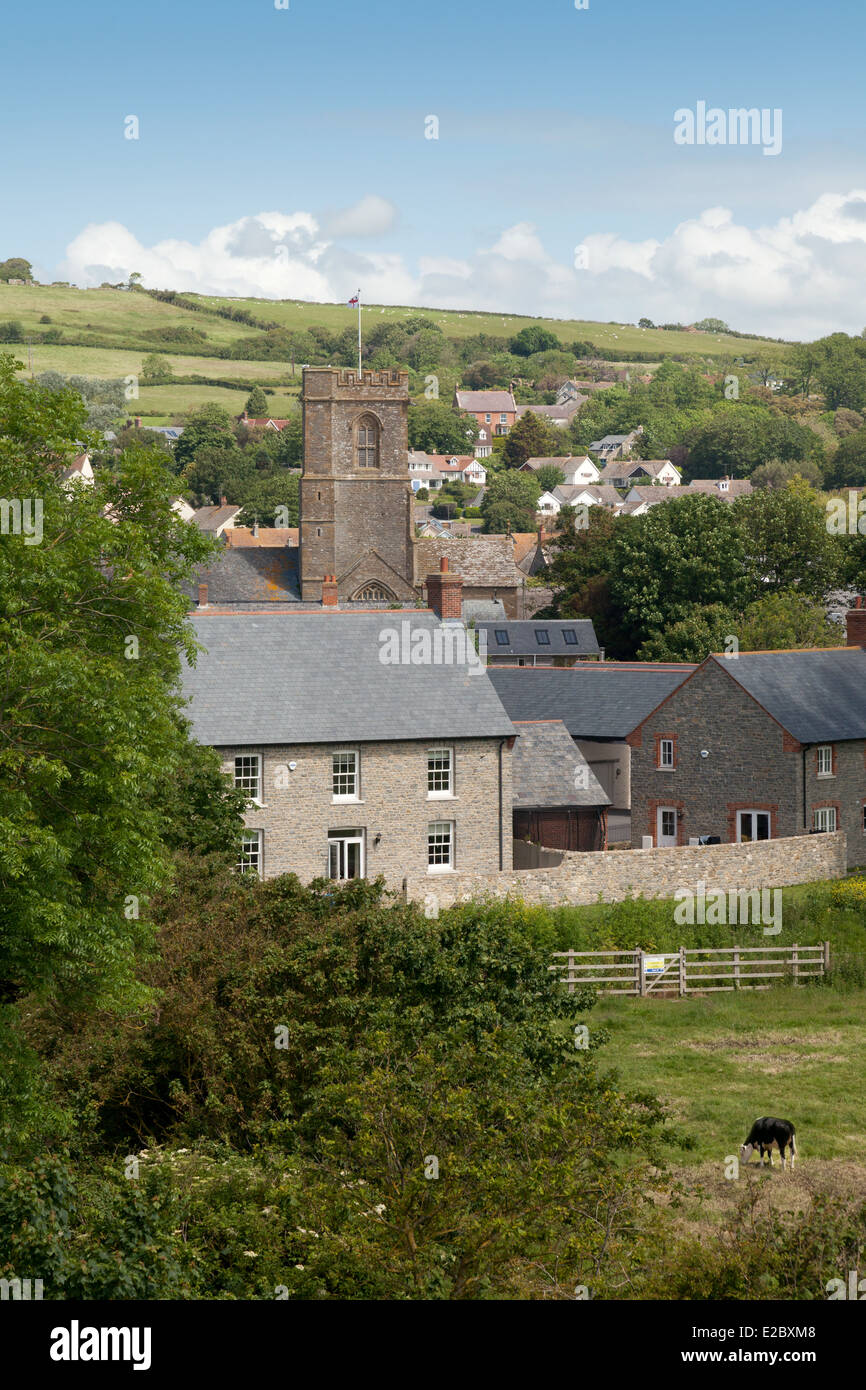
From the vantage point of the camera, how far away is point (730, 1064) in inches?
1109

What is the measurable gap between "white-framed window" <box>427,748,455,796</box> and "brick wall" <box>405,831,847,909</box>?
2583 millimetres

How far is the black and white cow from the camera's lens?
69.9ft

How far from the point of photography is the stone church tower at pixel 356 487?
82938mm

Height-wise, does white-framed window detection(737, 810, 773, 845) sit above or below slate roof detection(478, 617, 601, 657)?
below

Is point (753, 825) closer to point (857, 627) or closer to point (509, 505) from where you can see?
point (857, 627)

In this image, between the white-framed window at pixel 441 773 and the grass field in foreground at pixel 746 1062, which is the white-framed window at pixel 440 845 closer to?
the white-framed window at pixel 441 773

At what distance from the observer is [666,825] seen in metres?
49.2

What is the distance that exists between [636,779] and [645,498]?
14535cm

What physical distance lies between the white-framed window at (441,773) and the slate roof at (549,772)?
13.1 feet

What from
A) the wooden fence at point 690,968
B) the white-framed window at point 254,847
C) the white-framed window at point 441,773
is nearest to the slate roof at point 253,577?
the white-framed window at point 441,773

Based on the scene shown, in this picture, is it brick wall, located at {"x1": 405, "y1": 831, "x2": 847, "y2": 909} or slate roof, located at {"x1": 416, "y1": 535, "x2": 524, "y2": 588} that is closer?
brick wall, located at {"x1": 405, "y1": 831, "x2": 847, "y2": 909}

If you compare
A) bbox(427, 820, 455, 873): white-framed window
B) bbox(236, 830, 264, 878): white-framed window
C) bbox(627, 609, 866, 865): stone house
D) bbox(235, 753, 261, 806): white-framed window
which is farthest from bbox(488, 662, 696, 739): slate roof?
bbox(236, 830, 264, 878): white-framed window

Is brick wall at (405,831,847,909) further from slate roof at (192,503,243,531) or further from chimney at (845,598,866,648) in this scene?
slate roof at (192,503,243,531)

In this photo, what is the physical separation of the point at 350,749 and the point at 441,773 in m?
2.78
